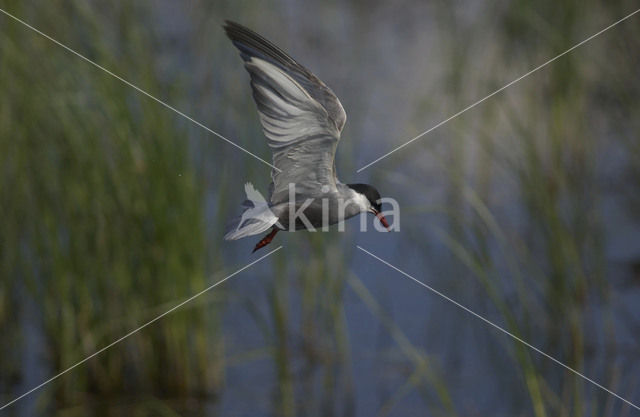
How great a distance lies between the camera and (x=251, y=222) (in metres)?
0.68

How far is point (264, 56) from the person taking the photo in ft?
2.45

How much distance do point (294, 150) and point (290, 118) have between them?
3 centimetres

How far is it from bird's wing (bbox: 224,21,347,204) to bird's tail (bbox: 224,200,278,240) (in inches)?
0.7

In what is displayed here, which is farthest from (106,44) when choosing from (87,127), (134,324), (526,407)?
(526,407)

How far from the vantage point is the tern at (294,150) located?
0.68 m

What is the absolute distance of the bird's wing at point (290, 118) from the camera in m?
0.71

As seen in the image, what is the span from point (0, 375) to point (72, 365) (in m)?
0.14

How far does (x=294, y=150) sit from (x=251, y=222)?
8 cm

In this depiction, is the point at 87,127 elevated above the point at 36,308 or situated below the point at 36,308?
above

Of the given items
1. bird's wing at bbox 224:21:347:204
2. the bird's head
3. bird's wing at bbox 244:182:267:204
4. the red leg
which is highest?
bird's wing at bbox 224:21:347:204

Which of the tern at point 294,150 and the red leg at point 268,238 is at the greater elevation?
the tern at point 294,150

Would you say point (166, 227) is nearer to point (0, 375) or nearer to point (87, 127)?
point (87, 127)

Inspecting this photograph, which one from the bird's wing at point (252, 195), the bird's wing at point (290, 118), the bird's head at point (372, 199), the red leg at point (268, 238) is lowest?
the red leg at point (268, 238)

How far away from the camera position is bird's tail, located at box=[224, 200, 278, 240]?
0.66 metres
